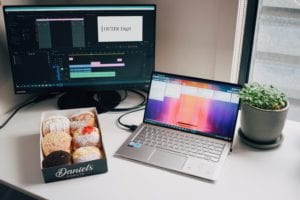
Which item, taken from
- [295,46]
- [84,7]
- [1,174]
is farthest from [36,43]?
[295,46]

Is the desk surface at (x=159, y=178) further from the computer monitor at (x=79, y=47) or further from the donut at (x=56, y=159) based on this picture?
the computer monitor at (x=79, y=47)

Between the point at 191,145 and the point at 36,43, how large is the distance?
26.6 inches

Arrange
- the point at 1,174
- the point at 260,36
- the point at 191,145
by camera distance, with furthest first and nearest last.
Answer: the point at 260,36, the point at 191,145, the point at 1,174

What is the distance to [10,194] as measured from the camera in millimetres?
1727

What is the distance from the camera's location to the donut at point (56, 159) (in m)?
A: 1.03

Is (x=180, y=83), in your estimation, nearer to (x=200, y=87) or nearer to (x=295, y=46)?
(x=200, y=87)

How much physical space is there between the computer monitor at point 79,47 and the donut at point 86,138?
302 mm

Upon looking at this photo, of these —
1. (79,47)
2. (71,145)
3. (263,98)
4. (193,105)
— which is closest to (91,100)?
(79,47)

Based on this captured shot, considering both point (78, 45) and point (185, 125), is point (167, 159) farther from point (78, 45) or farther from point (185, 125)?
point (78, 45)

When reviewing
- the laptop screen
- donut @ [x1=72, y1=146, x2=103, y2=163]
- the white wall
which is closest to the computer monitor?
the white wall

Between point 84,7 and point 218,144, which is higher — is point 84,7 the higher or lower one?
the higher one

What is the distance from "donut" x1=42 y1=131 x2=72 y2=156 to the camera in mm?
1107

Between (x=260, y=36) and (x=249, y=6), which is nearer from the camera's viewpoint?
(x=249, y=6)

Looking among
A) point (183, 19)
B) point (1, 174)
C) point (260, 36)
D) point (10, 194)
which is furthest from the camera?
point (10, 194)
